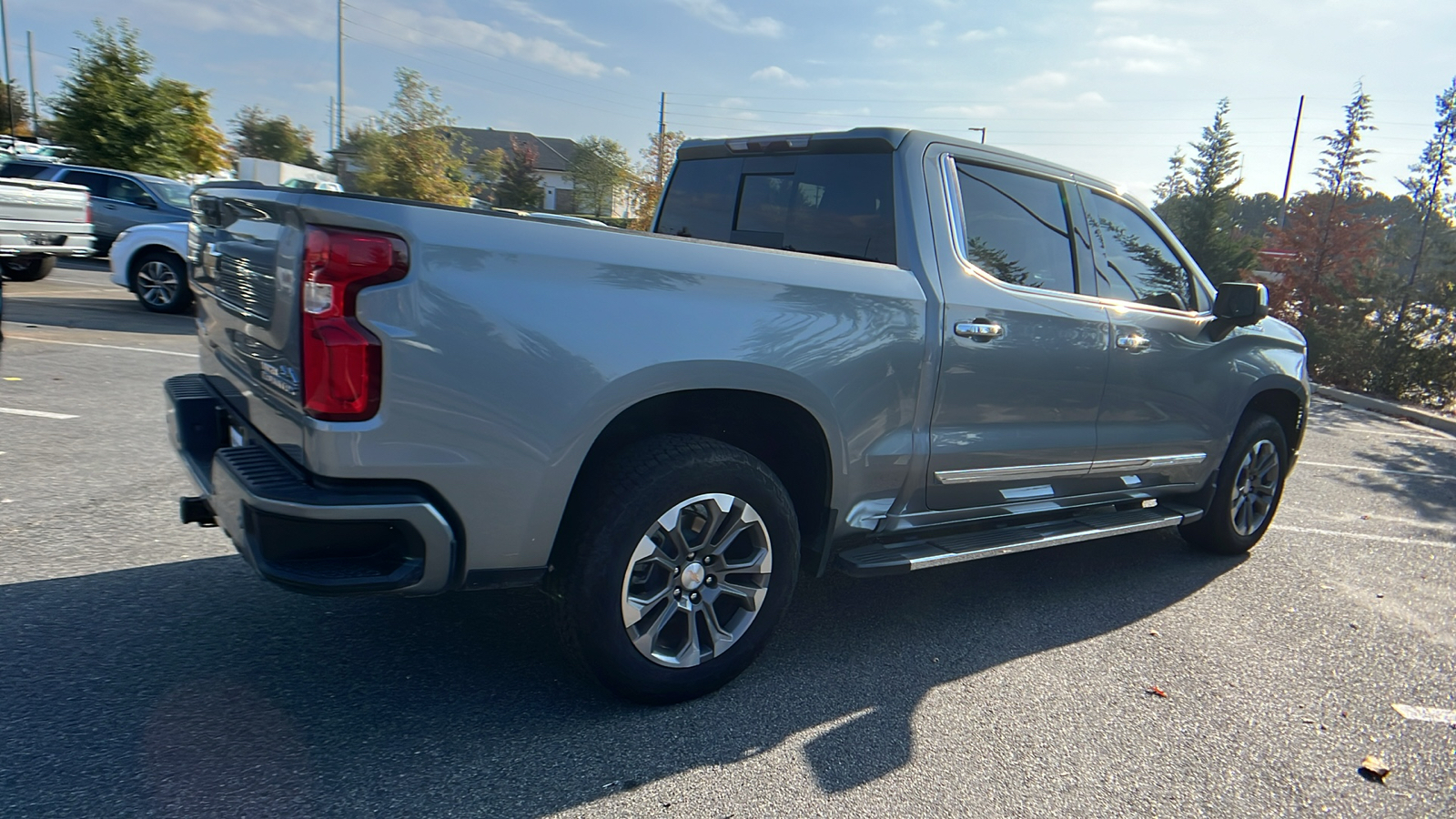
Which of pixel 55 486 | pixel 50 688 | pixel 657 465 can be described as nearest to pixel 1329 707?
pixel 657 465

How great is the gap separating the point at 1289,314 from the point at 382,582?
1942cm

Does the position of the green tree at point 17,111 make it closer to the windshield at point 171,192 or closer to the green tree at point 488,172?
the green tree at point 488,172

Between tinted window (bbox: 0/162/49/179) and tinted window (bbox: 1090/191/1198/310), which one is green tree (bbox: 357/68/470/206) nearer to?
tinted window (bbox: 0/162/49/179)

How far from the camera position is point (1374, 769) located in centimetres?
300

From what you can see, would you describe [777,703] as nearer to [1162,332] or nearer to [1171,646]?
[1171,646]

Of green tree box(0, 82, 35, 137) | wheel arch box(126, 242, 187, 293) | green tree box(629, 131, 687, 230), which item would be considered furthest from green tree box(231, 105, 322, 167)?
wheel arch box(126, 242, 187, 293)

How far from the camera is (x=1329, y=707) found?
11.2 feet

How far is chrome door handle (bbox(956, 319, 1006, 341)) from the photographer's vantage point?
134 inches

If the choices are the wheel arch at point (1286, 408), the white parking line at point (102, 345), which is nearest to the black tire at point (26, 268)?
the white parking line at point (102, 345)

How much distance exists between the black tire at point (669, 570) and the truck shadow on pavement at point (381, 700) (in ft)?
0.54

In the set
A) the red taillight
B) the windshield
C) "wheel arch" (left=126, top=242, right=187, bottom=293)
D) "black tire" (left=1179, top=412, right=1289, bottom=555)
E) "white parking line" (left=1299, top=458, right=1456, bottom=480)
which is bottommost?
"white parking line" (left=1299, top=458, right=1456, bottom=480)

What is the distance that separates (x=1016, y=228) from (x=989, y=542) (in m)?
1.34

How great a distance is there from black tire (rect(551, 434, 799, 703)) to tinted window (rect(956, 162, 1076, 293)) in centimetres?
142

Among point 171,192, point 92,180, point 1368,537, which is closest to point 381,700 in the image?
point 1368,537
